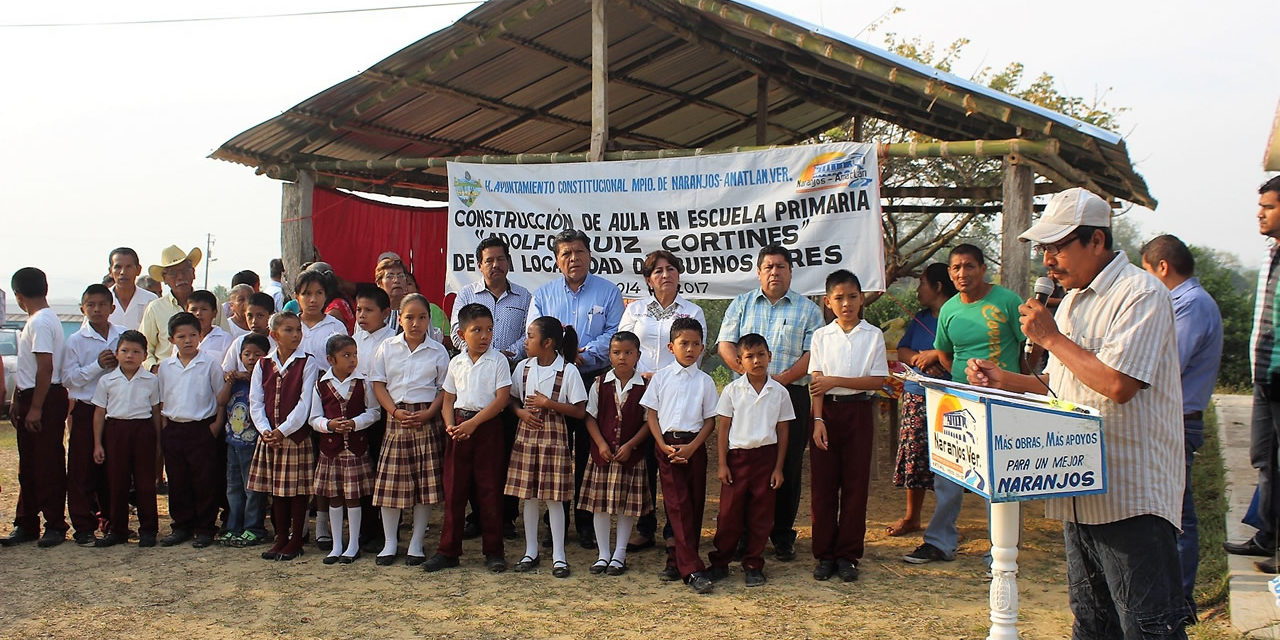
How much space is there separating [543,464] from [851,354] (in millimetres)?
1711

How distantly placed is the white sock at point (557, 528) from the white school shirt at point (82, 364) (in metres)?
2.94

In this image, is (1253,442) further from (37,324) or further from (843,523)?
(37,324)

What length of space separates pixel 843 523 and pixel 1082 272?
2.39 metres

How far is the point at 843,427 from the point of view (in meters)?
4.79

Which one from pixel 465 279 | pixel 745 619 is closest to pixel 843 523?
pixel 745 619

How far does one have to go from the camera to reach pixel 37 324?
549 cm

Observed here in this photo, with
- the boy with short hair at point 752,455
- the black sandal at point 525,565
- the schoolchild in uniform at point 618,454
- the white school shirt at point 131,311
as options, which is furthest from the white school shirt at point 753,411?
the white school shirt at point 131,311

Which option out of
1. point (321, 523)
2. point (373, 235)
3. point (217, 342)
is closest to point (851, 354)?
point (321, 523)

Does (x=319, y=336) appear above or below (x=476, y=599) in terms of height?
above

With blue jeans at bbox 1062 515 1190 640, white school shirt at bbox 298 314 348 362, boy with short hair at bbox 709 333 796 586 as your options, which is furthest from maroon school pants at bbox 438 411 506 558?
blue jeans at bbox 1062 515 1190 640

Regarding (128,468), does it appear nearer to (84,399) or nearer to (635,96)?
(84,399)

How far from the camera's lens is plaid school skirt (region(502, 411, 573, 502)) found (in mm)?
4934

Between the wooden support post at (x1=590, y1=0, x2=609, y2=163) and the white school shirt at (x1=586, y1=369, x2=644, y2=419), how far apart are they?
92.0 inches

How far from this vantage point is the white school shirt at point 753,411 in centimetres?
471
